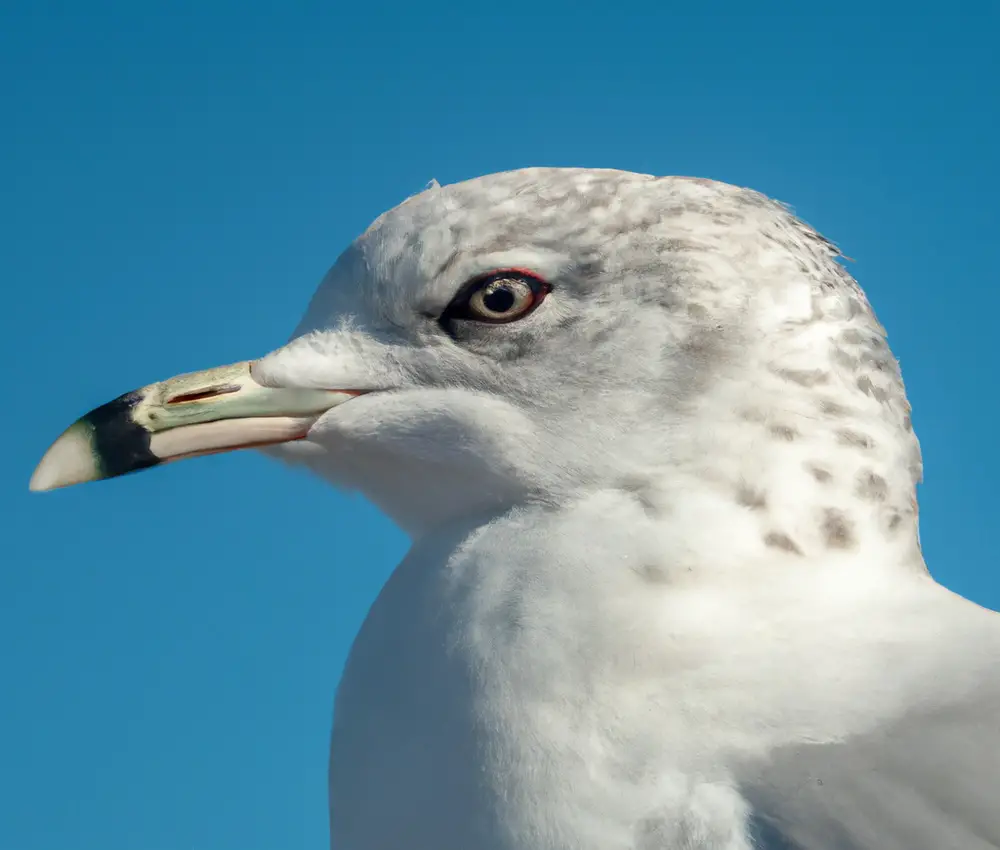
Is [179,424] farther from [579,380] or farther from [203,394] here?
[579,380]

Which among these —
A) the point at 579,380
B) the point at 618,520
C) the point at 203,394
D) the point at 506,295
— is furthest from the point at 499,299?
the point at 203,394

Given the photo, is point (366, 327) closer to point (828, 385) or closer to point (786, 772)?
point (828, 385)

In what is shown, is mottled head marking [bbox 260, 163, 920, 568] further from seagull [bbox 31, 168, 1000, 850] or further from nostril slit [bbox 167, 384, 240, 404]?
nostril slit [bbox 167, 384, 240, 404]

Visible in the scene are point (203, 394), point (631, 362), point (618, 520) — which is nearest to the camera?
point (618, 520)

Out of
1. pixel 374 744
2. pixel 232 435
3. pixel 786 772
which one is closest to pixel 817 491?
pixel 786 772

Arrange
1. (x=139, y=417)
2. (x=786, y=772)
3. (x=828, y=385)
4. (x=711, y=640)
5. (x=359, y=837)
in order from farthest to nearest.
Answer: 1. (x=139, y=417)
2. (x=828, y=385)
3. (x=359, y=837)
4. (x=711, y=640)
5. (x=786, y=772)

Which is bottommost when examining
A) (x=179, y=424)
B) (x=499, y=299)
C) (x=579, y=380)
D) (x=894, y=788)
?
(x=894, y=788)
